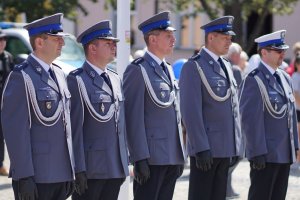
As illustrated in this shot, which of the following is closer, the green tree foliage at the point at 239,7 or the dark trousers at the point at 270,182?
the dark trousers at the point at 270,182

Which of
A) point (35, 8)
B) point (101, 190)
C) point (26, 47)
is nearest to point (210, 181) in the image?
point (101, 190)

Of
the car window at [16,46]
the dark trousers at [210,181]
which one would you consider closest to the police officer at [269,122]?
the dark trousers at [210,181]

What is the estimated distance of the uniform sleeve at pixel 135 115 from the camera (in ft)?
19.9

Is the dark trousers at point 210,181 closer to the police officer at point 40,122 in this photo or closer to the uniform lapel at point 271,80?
the uniform lapel at point 271,80

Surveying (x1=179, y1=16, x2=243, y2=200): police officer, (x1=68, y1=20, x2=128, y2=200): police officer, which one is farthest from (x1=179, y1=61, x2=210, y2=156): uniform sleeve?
(x1=68, y1=20, x2=128, y2=200): police officer

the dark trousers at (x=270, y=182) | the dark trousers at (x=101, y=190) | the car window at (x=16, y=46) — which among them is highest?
the car window at (x=16, y=46)

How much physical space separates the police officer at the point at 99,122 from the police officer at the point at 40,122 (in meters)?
0.18

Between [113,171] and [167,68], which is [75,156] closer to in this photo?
[113,171]

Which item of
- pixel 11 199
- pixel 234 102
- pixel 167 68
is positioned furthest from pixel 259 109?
pixel 11 199

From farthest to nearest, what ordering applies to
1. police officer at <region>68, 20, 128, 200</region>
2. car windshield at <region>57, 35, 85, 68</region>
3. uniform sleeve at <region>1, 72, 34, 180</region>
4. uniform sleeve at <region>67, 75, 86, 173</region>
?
1. car windshield at <region>57, 35, 85, 68</region>
2. police officer at <region>68, 20, 128, 200</region>
3. uniform sleeve at <region>67, 75, 86, 173</region>
4. uniform sleeve at <region>1, 72, 34, 180</region>

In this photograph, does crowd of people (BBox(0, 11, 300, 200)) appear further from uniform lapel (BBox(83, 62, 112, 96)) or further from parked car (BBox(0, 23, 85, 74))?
parked car (BBox(0, 23, 85, 74))

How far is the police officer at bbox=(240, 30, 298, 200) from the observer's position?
270 inches

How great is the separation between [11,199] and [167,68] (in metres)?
2.86

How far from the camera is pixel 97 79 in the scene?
5.81m
